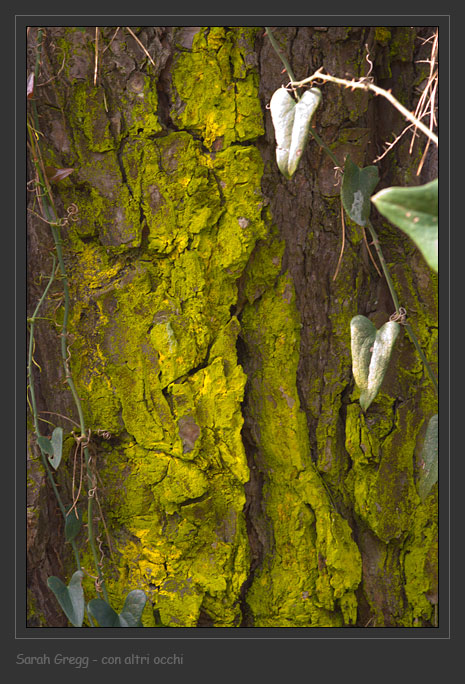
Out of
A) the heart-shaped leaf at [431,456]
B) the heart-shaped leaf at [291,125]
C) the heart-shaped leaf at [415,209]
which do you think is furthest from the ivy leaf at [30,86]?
the heart-shaped leaf at [431,456]

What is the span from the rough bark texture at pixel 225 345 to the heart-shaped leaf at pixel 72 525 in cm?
5

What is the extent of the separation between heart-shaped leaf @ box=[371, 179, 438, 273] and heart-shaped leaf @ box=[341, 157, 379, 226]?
0.30 m

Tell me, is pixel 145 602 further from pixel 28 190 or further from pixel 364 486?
pixel 28 190

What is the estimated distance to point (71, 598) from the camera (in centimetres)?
82

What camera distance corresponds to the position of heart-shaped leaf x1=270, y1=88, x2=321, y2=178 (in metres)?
0.63

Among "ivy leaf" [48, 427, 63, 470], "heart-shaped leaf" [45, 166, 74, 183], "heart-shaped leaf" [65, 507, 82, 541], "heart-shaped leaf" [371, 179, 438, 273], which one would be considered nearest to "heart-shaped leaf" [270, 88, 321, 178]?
"heart-shaped leaf" [371, 179, 438, 273]

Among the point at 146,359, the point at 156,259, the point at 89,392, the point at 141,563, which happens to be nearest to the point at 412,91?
the point at 156,259

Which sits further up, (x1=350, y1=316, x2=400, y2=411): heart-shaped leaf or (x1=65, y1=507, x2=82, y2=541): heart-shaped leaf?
(x1=350, y1=316, x2=400, y2=411): heart-shaped leaf

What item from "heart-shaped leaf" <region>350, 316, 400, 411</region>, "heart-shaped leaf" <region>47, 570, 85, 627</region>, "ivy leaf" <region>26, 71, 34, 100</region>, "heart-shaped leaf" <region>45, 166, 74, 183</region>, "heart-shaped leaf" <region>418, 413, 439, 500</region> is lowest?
"heart-shaped leaf" <region>47, 570, 85, 627</region>

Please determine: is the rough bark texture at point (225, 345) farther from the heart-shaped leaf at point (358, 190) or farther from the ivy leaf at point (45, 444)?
the heart-shaped leaf at point (358, 190)

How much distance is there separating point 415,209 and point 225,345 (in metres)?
0.52

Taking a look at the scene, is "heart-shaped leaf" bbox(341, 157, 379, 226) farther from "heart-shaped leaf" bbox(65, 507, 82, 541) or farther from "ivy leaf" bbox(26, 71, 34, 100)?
"heart-shaped leaf" bbox(65, 507, 82, 541)

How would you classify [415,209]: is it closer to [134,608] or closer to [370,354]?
[370,354]

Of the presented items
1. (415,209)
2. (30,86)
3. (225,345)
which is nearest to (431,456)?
(225,345)
